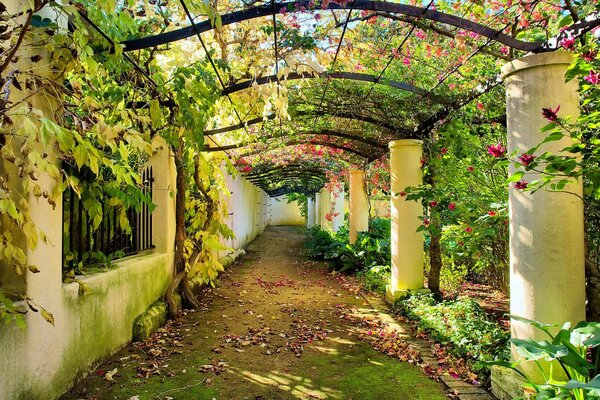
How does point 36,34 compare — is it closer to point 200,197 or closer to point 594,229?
point 200,197

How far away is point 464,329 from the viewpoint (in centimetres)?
385

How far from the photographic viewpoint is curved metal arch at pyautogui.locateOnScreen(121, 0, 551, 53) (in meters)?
2.80

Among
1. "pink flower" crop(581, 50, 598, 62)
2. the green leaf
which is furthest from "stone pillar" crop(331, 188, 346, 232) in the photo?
the green leaf

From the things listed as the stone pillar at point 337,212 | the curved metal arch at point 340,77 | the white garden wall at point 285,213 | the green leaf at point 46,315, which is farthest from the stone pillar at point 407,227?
the white garden wall at point 285,213

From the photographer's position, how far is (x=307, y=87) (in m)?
5.41

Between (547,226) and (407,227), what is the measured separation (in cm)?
316

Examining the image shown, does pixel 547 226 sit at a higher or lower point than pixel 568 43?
lower

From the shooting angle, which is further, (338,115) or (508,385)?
(338,115)

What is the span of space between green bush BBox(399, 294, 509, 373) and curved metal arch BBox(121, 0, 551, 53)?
2375 mm

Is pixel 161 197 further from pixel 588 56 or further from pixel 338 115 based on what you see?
pixel 588 56

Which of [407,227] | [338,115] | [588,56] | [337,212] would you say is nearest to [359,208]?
[338,115]

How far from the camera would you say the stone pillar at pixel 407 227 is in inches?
226

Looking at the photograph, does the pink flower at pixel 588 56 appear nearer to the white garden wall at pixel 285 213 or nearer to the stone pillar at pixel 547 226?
the stone pillar at pixel 547 226

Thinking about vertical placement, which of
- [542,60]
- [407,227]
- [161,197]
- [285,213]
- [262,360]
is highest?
[542,60]
